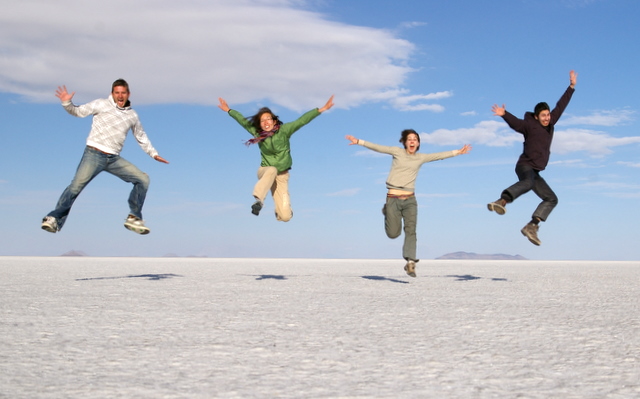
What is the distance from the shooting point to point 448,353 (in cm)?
369

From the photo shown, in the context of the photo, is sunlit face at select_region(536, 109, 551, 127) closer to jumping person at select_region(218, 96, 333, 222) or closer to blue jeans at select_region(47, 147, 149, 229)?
jumping person at select_region(218, 96, 333, 222)

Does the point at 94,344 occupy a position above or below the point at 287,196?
below

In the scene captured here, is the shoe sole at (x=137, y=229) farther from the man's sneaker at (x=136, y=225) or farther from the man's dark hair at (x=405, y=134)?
the man's dark hair at (x=405, y=134)

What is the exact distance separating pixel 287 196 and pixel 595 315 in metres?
5.33

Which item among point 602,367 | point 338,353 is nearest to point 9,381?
point 338,353

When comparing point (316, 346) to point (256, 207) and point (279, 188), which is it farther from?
point (279, 188)

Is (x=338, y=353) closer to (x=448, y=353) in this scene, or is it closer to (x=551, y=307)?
(x=448, y=353)

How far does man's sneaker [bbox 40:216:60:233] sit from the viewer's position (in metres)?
8.87

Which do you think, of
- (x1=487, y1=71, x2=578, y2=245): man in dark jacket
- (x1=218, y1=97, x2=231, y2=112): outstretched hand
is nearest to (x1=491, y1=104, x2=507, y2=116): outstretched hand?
(x1=487, y1=71, x2=578, y2=245): man in dark jacket

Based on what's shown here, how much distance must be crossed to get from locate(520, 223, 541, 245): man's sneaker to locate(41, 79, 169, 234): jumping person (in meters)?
5.37

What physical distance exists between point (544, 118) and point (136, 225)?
20.2ft

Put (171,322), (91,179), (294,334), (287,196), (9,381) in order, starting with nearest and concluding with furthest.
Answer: (9,381) < (294,334) < (171,322) < (91,179) < (287,196)

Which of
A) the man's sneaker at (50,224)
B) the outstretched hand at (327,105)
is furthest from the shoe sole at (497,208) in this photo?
the man's sneaker at (50,224)

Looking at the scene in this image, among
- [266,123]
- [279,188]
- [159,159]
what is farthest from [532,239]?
[159,159]
